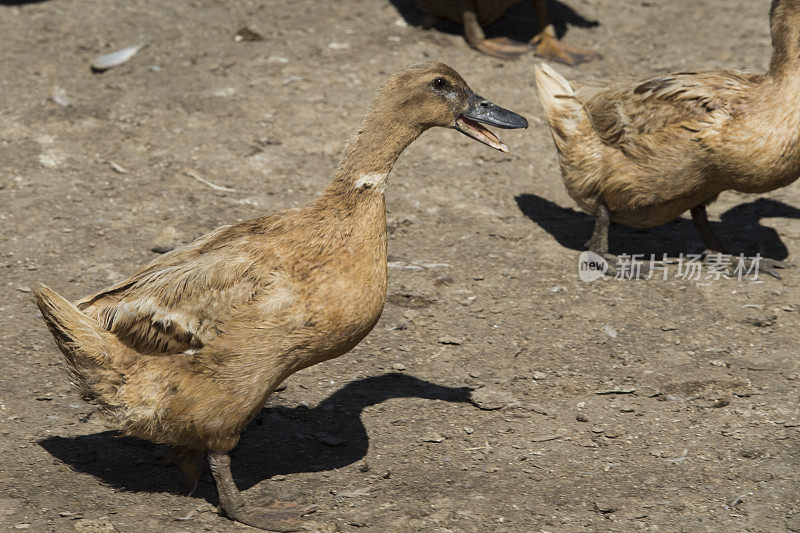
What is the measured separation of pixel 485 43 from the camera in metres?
10.4

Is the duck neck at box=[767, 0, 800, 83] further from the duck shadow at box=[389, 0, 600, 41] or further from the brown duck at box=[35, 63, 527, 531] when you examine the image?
the duck shadow at box=[389, 0, 600, 41]

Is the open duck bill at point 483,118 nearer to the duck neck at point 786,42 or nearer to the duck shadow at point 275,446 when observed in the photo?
the duck shadow at point 275,446

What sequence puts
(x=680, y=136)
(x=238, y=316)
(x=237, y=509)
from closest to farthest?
(x=238, y=316) < (x=237, y=509) < (x=680, y=136)

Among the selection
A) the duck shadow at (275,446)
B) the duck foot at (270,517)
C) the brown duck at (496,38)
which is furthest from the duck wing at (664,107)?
the duck foot at (270,517)

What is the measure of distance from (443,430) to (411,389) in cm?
47

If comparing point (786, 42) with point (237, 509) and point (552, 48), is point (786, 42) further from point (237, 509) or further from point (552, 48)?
point (237, 509)

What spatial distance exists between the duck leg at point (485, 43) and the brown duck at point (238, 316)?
5780 mm

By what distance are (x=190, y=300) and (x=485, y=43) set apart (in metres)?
6.81

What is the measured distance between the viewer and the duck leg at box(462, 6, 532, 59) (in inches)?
404

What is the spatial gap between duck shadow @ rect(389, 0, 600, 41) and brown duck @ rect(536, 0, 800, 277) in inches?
145

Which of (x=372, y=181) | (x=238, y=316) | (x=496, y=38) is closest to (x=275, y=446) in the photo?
(x=238, y=316)

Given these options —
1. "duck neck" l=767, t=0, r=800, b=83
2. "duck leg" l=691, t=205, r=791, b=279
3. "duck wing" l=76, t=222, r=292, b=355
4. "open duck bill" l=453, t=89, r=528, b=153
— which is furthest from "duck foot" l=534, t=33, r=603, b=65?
"duck wing" l=76, t=222, r=292, b=355

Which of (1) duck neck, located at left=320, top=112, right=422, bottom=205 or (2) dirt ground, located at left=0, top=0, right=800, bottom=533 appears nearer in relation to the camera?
(1) duck neck, located at left=320, top=112, right=422, bottom=205

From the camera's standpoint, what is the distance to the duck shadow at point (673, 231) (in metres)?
7.68
